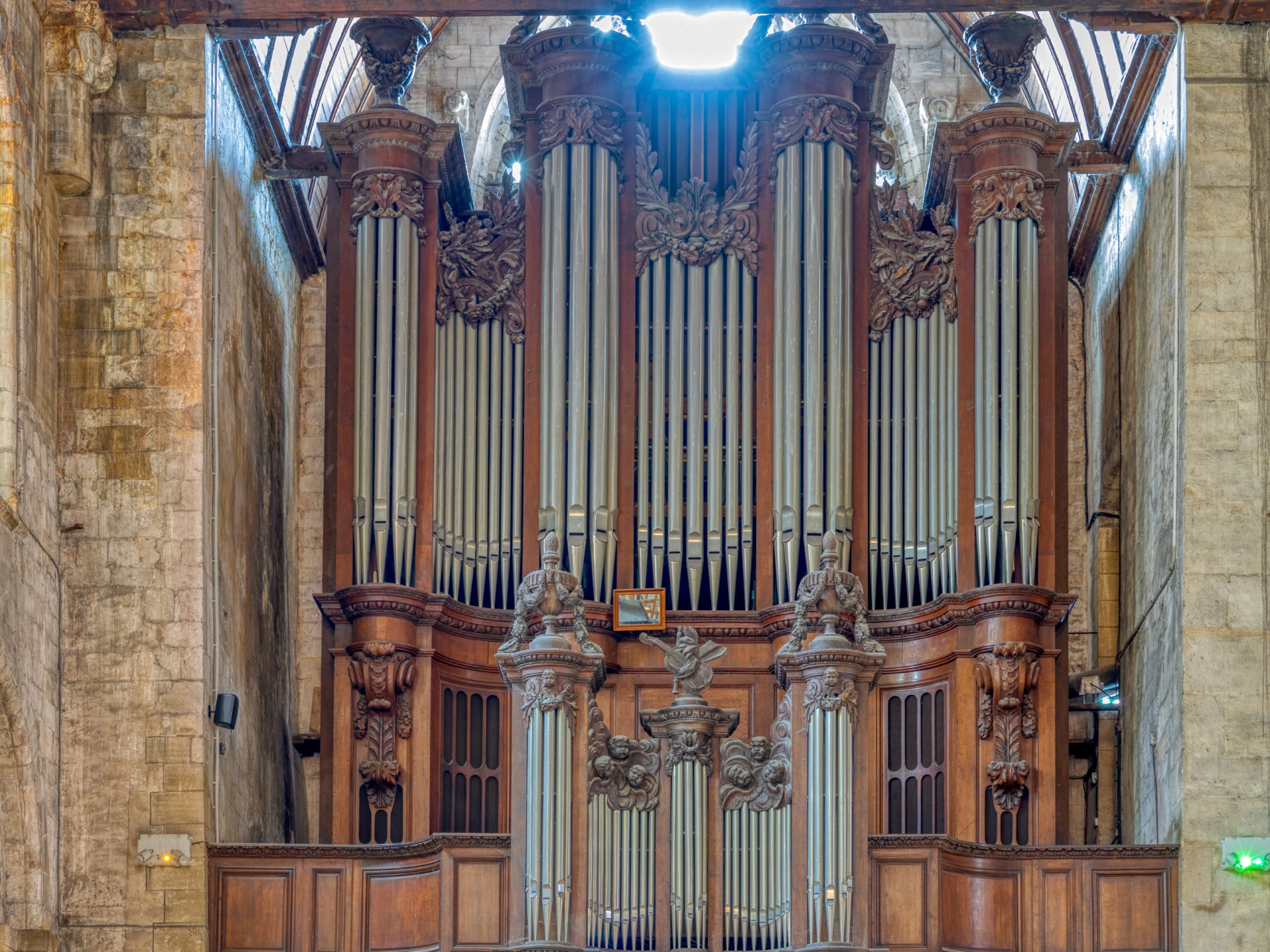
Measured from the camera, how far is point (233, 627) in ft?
71.5

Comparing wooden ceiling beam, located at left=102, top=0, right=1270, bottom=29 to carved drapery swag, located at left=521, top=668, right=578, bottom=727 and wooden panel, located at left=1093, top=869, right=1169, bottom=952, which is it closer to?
carved drapery swag, located at left=521, top=668, right=578, bottom=727

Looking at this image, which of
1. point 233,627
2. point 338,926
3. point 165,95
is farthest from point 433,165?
point 338,926

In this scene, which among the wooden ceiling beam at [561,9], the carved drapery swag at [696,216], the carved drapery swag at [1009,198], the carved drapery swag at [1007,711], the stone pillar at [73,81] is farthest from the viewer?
the carved drapery swag at [696,216]

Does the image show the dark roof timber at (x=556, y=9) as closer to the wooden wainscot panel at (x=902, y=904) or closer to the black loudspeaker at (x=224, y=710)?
the black loudspeaker at (x=224, y=710)

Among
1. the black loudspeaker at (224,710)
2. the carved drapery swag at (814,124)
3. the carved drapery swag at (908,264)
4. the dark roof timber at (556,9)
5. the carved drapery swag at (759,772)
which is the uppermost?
the dark roof timber at (556,9)

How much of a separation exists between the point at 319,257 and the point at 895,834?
31.7ft

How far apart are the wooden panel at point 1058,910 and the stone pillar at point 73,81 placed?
9386 millimetres

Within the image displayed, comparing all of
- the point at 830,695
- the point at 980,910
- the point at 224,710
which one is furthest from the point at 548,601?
the point at 980,910

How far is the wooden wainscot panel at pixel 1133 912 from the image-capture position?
66.0 ft

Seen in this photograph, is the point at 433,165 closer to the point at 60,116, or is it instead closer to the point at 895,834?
the point at 60,116

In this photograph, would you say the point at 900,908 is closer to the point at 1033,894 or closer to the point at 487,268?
the point at 1033,894

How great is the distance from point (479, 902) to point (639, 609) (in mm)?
3536

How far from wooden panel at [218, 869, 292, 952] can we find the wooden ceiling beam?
6.95 metres

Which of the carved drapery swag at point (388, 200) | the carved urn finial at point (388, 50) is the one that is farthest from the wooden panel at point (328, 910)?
the carved urn finial at point (388, 50)
